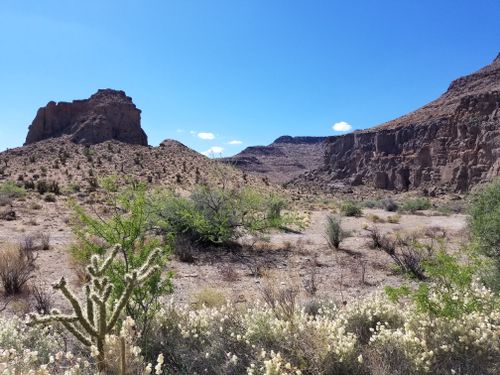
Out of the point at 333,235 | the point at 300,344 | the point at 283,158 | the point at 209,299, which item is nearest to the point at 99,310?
the point at 300,344

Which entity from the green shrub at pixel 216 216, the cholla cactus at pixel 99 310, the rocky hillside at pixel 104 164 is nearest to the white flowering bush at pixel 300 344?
the cholla cactus at pixel 99 310

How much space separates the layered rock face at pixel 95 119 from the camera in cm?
6119

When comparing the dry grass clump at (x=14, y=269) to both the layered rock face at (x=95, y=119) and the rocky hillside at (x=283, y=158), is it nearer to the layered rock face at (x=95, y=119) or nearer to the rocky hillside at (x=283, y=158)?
the layered rock face at (x=95, y=119)

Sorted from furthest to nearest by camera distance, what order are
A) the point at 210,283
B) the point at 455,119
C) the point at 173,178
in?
the point at 455,119 < the point at 173,178 < the point at 210,283

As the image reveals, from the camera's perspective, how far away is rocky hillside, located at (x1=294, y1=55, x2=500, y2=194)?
67875 millimetres

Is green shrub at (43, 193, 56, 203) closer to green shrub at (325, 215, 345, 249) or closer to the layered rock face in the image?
green shrub at (325, 215, 345, 249)

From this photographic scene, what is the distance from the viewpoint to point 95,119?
60.9 metres

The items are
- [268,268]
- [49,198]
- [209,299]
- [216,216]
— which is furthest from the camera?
[49,198]

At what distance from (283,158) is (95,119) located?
100m

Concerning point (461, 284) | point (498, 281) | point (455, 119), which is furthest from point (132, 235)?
point (455, 119)

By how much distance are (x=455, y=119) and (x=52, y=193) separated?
225 ft

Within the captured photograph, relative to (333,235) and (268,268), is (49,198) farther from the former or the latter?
(268,268)

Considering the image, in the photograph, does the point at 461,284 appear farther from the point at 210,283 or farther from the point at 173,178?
the point at 173,178

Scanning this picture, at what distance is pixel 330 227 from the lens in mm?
15695
